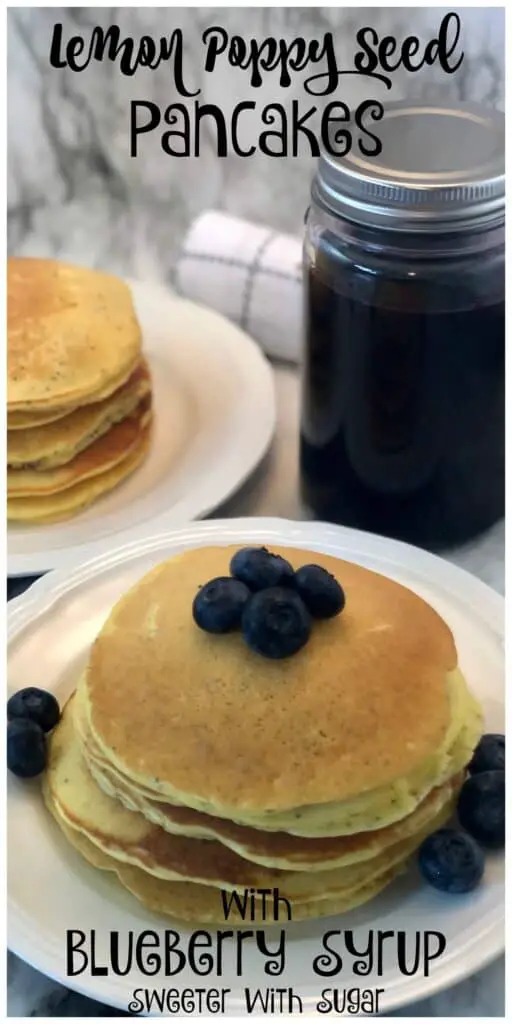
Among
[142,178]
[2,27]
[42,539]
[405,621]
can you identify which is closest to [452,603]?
[405,621]

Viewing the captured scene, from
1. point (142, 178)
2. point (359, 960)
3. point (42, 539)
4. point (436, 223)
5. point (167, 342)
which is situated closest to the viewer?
point (359, 960)

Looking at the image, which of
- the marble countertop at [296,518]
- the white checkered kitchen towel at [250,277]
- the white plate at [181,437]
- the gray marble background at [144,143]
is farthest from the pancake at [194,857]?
the white checkered kitchen towel at [250,277]

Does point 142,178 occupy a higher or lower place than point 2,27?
lower

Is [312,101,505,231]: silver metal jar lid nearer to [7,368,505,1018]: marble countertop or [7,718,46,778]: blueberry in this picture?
[7,368,505,1018]: marble countertop

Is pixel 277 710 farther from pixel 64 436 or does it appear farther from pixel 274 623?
pixel 64 436

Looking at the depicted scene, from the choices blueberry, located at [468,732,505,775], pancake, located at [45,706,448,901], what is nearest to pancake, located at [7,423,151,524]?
pancake, located at [45,706,448,901]

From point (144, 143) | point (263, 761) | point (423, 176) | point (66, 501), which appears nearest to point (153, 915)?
point (263, 761)

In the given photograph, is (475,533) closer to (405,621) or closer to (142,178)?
(405,621)
